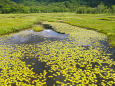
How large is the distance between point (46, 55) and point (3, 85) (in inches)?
338

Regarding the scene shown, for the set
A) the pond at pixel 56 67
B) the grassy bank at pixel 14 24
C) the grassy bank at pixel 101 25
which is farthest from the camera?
the grassy bank at pixel 14 24

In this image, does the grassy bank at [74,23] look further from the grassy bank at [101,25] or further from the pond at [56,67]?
the pond at [56,67]

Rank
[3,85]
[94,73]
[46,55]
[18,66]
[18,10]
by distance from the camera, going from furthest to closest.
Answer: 1. [18,10]
2. [46,55]
3. [18,66]
4. [94,73]
5. [3,85]

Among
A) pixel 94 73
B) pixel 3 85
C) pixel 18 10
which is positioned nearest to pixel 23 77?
pixel 3 85

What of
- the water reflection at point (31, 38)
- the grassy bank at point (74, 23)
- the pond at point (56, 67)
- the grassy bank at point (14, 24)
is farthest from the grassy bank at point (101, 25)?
the grassy bank at point (14, 24)

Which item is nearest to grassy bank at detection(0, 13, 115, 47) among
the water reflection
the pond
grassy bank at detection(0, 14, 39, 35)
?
grassy bank at detection(0, 14, 39, 35)

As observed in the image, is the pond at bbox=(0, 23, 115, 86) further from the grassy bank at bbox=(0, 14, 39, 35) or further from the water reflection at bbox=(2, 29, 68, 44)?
the grassy bank at bbox=(0, 14, 39, 35)

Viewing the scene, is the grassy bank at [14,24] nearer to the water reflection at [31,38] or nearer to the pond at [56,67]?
the water reflection at [31,38]

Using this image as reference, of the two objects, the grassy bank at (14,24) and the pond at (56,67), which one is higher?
the grassy bank at (14,24)

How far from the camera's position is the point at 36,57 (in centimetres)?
1828

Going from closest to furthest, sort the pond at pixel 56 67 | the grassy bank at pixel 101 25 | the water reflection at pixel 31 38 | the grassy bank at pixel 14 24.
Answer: the pond at pixel 56 67, the water reflection at pixel 31 38, the grassy bank at pixel 101 25, the grassy bank at pixel 14 24

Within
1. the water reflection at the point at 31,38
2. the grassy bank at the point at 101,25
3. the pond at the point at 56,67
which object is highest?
the grassy bank at the point at 101,25

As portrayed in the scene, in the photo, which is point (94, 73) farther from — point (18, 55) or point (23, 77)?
point (18, 55)

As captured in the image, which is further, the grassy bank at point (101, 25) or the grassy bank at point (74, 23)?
the grassy bank at point (74, 23)
